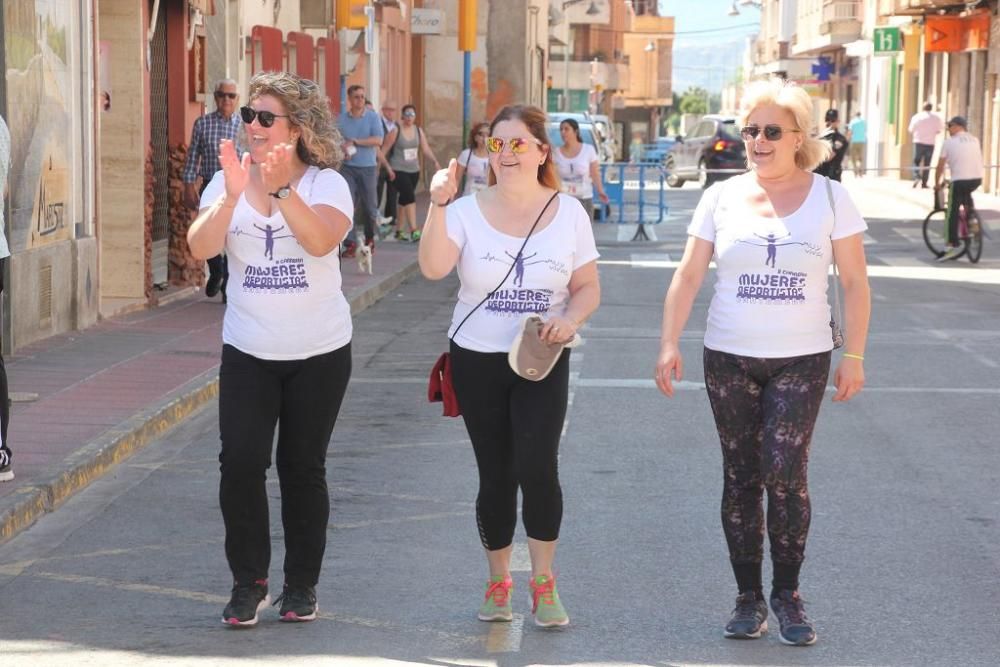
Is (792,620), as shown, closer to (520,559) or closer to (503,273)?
(503,273)

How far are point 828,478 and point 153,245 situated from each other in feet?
32.5

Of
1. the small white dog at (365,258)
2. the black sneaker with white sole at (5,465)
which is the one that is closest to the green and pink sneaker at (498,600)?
the black sneaker with white sole at (5,465)

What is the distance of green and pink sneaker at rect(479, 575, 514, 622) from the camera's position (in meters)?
6.15

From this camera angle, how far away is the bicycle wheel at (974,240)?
75.8ft

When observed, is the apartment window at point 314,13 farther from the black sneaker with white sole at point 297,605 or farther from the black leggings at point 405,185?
the black sneaker with white sole at point 297,605

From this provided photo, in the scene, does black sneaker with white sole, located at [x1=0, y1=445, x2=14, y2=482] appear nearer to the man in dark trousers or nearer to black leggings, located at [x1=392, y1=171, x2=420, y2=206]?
black leggings, located at [x1=392, y1=171, x2=420, y2=206]

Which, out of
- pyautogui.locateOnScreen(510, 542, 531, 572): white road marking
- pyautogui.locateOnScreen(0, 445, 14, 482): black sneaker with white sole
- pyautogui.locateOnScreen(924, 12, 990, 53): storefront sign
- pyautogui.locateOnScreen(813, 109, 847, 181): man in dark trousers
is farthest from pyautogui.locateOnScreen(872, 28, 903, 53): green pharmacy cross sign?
pyautogui.locateOnScreen(510, 542, 531, 572): white road marking

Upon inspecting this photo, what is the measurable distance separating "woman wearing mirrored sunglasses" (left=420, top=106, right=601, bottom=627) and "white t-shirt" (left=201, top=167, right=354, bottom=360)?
1.25ft

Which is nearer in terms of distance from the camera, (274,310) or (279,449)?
(274,310)

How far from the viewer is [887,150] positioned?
186 feet

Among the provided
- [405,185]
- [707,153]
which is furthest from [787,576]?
[707,153]

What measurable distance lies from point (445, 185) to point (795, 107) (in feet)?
3.65

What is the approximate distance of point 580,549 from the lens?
7.36 metres

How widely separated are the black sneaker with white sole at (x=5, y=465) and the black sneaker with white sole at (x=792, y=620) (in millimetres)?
3640
